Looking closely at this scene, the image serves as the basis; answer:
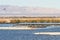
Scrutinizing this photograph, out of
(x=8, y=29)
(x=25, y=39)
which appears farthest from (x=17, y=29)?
(x=25, y=39)

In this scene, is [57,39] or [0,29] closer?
[57,39]

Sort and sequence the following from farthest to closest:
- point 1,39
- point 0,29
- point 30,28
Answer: point 30,28 → point 0,29 → point 1,39

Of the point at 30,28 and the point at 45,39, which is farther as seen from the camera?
the point at 30,28

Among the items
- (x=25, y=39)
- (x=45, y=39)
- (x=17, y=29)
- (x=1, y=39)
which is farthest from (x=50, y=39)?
(x=17, y=29)

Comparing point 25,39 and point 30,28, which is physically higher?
point 25,39

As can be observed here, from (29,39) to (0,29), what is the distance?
35.0ft

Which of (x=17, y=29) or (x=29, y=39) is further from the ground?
(x=29, y=39)

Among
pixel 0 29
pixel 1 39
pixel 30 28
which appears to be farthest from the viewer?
pixel 30 28

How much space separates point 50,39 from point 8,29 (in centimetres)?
1135

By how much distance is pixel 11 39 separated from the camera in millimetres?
27219

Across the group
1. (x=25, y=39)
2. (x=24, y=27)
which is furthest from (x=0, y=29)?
(x=25, y=39)

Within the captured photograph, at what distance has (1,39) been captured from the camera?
27.0m

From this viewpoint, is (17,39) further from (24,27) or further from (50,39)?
(24,27)

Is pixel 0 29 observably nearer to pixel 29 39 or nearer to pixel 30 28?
pixel 30 28
